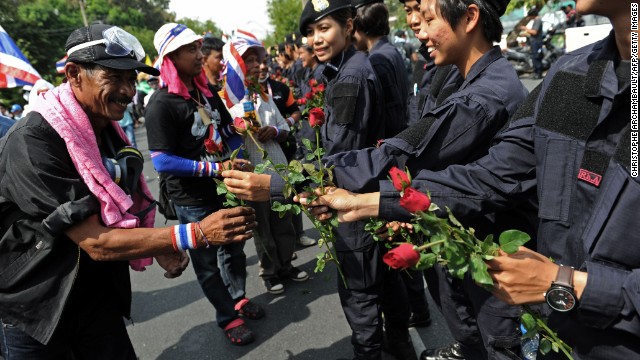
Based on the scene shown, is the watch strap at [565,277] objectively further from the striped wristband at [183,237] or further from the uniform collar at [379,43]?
the uniform collar at [379,43]

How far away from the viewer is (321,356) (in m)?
3.08

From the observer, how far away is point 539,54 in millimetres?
12234

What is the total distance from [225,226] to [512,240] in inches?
50.6

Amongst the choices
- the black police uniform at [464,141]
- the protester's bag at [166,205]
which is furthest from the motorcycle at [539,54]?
the black police uniform at [464,141]

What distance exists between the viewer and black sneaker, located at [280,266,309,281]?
4.23 m

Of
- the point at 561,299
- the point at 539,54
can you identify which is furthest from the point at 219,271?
the point at 539,54

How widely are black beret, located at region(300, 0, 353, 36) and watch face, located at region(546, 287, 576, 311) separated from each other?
2.10 meters

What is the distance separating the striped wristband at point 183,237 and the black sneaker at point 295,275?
233cm

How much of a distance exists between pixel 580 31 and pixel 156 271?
186 inches

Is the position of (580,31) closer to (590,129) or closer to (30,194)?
(590,129)

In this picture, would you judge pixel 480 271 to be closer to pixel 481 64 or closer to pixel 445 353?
pixel 481 64

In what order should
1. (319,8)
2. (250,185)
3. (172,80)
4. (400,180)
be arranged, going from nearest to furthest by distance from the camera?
1. (400,180)
2. (250,185)
3. (319,8)
4. (172,80)

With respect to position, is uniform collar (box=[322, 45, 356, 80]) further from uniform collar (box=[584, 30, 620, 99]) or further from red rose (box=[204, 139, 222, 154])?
uniform collar (box=[584, 30, 620, 99])

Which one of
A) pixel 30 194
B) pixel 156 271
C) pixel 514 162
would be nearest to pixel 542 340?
pixel 514 162
